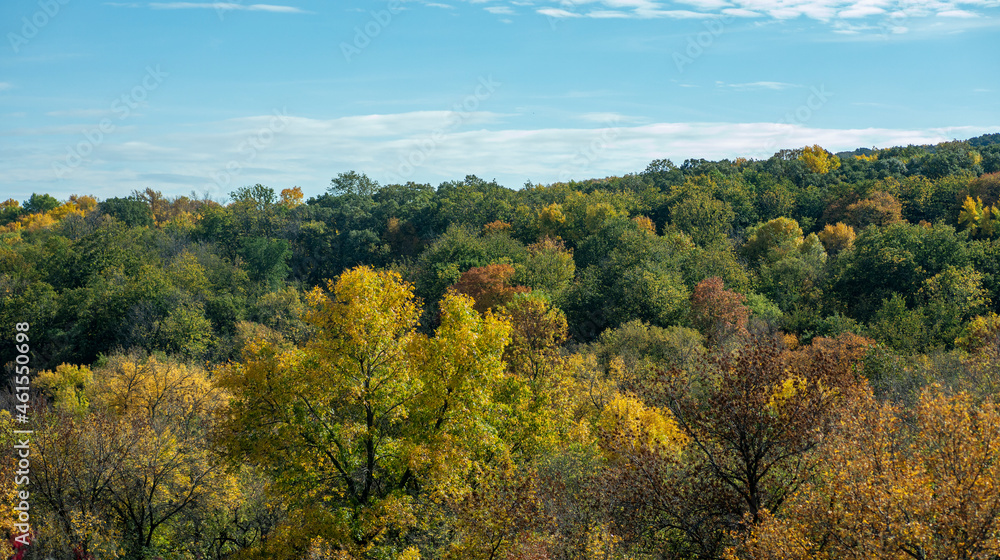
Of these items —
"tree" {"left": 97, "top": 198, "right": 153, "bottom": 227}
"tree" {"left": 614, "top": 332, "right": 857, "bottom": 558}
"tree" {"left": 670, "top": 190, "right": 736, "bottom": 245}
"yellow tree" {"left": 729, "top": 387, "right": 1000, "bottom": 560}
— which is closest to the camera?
"yellow tree" {"left": 729, "top": 387, "right": 1000, "bottom": 560}

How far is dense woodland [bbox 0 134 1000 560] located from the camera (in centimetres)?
1454

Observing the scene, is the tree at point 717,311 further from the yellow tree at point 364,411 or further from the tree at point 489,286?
the yellow tree at point 364,411

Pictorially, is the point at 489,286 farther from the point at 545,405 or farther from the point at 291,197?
the point at 291,197

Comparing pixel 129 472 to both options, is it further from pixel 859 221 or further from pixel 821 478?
pixel 859 221

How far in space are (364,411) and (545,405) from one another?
7.30 meters

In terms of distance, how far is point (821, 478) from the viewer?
15109mm

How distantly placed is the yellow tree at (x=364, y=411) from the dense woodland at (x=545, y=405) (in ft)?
0.27

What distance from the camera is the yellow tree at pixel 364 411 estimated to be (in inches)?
731

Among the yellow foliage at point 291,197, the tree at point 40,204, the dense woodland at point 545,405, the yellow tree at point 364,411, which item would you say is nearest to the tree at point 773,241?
the dense woodland at point 545,405

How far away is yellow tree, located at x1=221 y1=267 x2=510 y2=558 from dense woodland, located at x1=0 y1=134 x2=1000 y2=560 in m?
0.08

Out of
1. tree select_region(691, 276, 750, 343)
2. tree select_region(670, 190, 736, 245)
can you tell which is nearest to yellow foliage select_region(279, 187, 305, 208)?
tree select_region(670, 190, 736, 245)

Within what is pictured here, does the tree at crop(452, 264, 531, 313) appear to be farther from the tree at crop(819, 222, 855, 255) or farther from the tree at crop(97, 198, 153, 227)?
the tree at crop(97, 198, 153, 227)

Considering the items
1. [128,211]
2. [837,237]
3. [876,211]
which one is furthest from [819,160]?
[128,211]

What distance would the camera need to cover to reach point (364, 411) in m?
20.1
